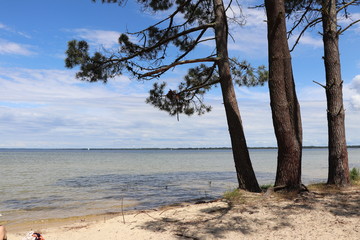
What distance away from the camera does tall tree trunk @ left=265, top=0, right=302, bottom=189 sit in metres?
6.93

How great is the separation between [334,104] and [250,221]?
4366mm

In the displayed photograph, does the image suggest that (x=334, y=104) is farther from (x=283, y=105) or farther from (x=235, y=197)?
(x=235, y=197)

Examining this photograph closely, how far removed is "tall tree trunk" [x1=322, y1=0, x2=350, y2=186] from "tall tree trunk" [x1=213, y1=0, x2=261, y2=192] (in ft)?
6.65

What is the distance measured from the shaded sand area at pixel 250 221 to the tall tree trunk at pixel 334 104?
0.78m

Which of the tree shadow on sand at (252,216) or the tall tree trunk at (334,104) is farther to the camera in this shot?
the tall tree trunk at (334,104)

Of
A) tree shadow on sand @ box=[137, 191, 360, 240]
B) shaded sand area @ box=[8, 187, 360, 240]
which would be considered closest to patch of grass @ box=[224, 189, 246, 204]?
shaded sand area @ box=[8, 187, 360, 240]

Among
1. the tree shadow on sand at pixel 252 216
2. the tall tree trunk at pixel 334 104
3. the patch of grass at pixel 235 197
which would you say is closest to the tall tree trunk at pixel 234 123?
the patch of grass at pixel 235 197

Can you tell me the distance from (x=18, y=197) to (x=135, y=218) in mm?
8210

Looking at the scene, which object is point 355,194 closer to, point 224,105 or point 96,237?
point 224,105

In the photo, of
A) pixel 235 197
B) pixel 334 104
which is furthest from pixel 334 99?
pixel 235 197

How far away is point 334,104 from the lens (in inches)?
311

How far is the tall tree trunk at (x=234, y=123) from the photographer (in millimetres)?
7535

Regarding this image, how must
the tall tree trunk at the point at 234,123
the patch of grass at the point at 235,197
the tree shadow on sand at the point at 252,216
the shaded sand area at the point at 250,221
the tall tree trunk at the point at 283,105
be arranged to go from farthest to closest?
1. the tall tree trunk at the point at 234,123
2. the tall tree trunk at the point at 283,105
3. the patch of grass at the point at 235,197
4. the tree shadow on sand at the point at 252,216
5. the shaded sand area at the point at 250,221

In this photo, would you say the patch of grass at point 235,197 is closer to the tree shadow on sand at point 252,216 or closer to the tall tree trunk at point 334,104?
the tree shadow on sand at point 252,216
